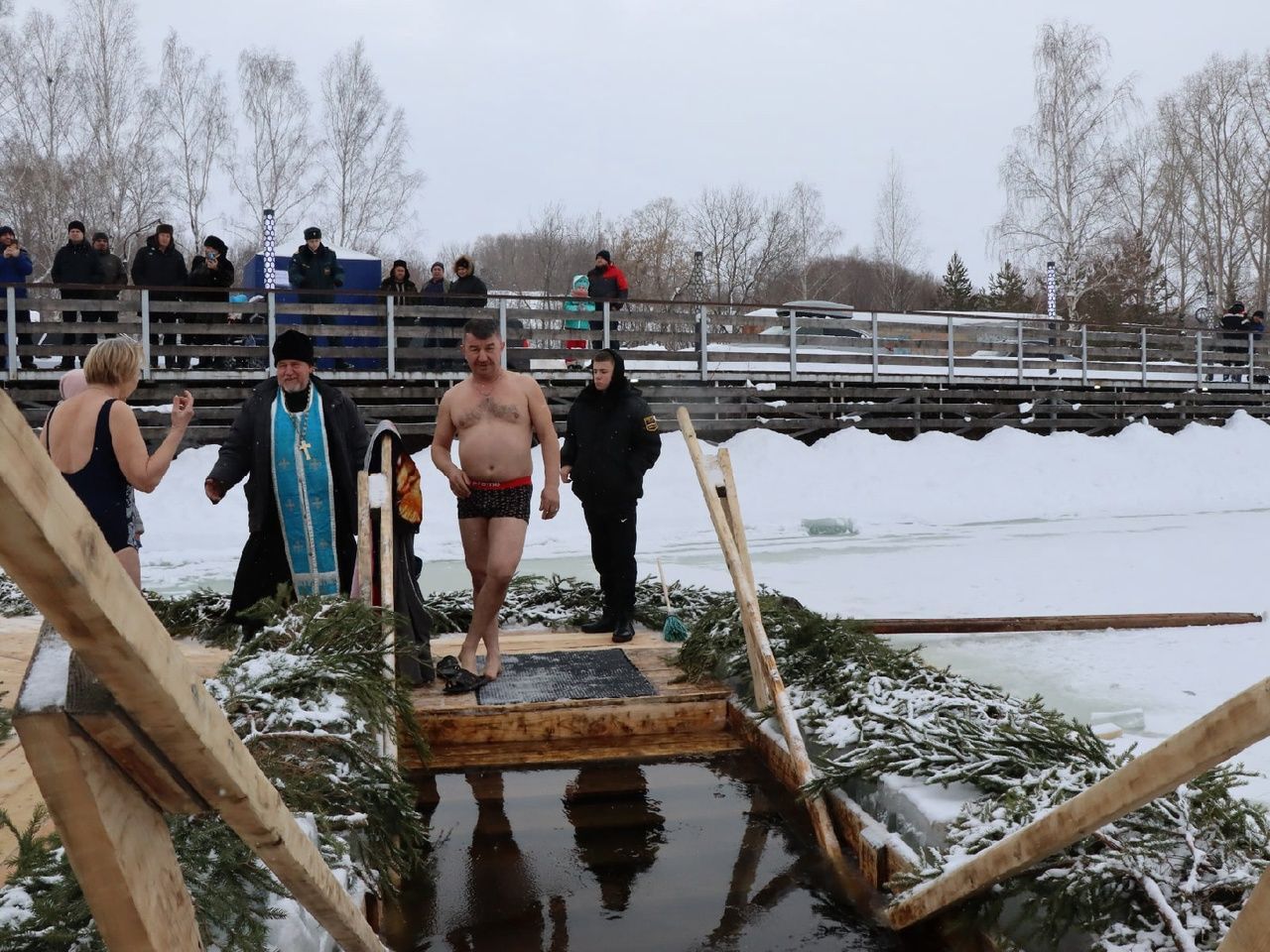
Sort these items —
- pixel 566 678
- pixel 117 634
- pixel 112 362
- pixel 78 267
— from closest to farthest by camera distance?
pixel 117 634, pixel 112 362, pixel 566 678, pixel 78 267

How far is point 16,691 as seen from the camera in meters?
5.43

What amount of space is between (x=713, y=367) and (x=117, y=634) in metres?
18.2

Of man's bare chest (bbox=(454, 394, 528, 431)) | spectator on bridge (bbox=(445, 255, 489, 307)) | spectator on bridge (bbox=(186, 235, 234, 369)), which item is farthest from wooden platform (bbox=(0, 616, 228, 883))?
spectator on bridge (bbox=(445, 255, 489, 307))

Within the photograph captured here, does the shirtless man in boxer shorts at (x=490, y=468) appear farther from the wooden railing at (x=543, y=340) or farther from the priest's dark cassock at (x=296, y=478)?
the wooden railing at (x=543, y=340)

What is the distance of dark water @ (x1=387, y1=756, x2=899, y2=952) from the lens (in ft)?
11.8

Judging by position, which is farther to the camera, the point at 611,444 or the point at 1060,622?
the point at 1060,622

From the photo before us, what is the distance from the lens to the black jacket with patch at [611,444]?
7273mm

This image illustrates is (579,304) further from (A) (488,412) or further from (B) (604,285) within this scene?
(A) (488,412)

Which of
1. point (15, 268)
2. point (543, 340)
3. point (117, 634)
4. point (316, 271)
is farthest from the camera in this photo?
point (543, 340)

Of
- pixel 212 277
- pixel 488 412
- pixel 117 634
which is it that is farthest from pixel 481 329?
pixel 212 277

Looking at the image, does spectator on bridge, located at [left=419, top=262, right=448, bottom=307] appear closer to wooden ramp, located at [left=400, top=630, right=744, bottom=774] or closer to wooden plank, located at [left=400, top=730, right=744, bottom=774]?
wooden ramp, located at [left=400, top=630, right=744, bottom=774]

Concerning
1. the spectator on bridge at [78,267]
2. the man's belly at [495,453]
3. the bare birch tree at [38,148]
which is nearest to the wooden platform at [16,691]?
the man's belly at [495,453]

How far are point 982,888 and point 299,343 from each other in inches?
176

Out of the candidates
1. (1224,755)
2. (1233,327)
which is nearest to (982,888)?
(1224,755)
